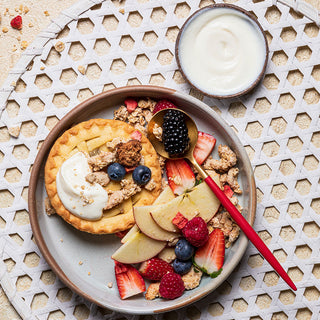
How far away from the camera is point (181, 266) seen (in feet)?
5.70

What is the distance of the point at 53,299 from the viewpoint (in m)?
1.84

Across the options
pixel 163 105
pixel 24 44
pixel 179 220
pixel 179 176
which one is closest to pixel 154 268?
pixel 179 220

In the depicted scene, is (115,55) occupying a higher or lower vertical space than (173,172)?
higher

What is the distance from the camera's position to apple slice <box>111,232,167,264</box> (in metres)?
1.72

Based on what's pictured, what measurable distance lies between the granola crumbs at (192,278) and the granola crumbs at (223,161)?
0.44 metres

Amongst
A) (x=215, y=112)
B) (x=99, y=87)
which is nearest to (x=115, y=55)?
(x=99, y=87)

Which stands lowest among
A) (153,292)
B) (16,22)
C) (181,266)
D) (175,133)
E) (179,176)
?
(153,292)

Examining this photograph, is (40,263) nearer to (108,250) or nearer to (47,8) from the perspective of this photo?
(108,250)

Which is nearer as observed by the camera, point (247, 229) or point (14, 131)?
point (247, 229)

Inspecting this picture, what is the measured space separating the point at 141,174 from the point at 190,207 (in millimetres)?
248

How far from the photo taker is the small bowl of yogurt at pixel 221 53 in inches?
69.3

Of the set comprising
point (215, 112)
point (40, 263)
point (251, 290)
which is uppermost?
point (215, 112)

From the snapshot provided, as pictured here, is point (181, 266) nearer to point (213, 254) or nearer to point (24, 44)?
point (213, 254)

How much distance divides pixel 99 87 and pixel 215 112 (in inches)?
20.1
